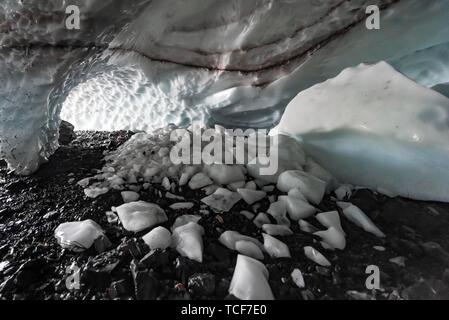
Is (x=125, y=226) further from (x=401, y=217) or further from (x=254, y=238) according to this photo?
(x=401, y=217)

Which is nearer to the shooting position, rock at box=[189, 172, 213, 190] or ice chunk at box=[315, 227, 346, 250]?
ice chunk at box=[315, 227, 346, 250]

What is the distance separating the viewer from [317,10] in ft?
2.40

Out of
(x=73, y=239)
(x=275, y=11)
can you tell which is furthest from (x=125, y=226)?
(x=275, y=11)

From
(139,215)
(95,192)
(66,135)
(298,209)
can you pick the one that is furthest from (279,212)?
(66,135)

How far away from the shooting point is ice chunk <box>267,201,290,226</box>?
1.92 ft

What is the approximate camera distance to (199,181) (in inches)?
26.9

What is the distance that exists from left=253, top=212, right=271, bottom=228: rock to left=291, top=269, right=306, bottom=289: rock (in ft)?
0.38

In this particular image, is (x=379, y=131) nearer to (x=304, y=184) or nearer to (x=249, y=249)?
(x=304, y=184)

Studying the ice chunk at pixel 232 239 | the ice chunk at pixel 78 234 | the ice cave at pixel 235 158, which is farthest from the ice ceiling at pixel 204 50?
the ice chunk at pixel 232 239

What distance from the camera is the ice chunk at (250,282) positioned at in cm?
43

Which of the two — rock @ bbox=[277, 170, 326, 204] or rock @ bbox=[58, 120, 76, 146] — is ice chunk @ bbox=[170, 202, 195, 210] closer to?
rock @ bbox=[277, 170, 326, 204]

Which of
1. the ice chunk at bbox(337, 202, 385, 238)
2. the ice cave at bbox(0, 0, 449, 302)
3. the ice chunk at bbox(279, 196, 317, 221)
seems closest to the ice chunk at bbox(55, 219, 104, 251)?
the ice cave at bbox(0, 0, 449, 302)
